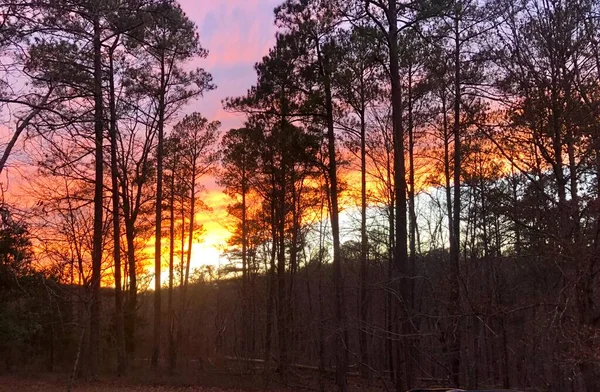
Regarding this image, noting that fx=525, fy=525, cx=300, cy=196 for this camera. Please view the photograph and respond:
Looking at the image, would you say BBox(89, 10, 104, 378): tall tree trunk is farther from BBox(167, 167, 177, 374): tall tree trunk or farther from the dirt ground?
BBox(167, 167, 177, 374): tall tree trunk

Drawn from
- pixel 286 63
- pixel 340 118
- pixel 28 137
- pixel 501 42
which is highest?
pixel 286 63

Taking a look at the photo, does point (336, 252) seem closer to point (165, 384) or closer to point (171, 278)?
point (165, 384)

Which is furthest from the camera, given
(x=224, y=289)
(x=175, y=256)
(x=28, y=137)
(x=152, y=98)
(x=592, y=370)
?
(x=224, y=289)

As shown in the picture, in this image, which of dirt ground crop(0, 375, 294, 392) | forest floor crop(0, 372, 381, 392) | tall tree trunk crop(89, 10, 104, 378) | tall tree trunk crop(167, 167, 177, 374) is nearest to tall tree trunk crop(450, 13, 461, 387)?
→ forest floor crop(0, 372, 381, 392)

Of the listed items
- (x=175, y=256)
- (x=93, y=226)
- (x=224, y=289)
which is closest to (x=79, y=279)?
(x=93, y=226)

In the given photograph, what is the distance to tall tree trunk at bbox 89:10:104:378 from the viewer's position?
7438 millimetres

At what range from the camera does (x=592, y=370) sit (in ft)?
28.8

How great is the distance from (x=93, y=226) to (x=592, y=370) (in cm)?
1399

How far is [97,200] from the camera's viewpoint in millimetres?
19719

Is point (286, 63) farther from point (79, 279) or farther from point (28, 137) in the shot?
point (28, 137)

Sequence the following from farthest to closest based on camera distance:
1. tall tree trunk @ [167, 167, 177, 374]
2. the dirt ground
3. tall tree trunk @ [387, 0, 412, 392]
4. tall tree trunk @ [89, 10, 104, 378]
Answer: tall tree trunk @ [167, 167, 177, 374], the dirt ground, tall tree trunk @ [387, 0, 412, 392], tall tree trunk @ [89, 10, 104, 378]

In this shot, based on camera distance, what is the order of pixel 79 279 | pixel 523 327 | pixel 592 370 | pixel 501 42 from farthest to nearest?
1. pixel 79 279
2. pixel 523 327
3. pixel 501 42
4. pixel 592 370

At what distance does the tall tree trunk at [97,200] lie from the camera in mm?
7438

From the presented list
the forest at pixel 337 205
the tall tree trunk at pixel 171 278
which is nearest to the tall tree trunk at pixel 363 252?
the forest at pixel 337 205
